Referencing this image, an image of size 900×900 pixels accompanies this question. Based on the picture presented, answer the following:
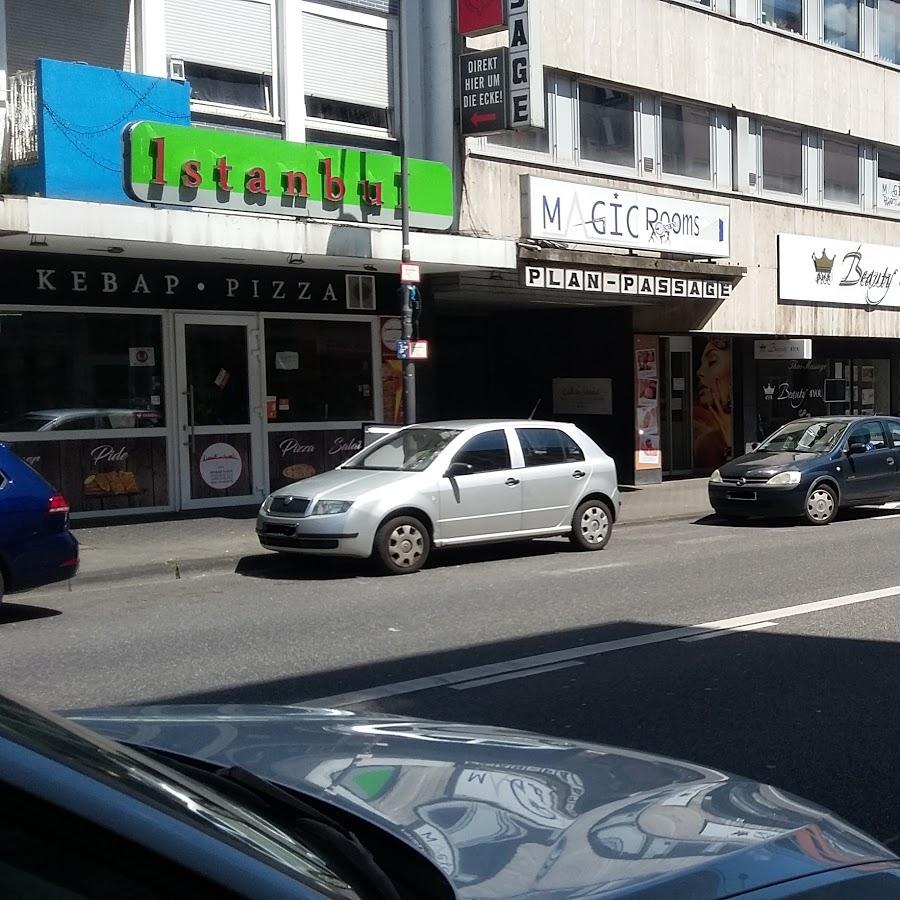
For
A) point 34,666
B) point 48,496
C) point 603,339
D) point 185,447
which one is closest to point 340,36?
point 185,447

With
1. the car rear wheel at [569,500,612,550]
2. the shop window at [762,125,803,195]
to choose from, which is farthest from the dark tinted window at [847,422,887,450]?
the shop window at [762,125,803,195]

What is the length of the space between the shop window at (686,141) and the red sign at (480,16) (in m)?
5.21

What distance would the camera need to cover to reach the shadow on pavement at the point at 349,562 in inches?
478

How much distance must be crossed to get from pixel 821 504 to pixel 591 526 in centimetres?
411

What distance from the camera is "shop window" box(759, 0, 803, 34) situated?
22.4m

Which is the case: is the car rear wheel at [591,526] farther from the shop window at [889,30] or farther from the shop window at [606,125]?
the shop window at [889,30]

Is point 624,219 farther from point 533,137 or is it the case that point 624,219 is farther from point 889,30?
point 889,30

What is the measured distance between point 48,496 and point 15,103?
5868 millimetres

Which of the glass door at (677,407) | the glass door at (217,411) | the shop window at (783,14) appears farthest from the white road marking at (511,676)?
the shop window at (783,14)

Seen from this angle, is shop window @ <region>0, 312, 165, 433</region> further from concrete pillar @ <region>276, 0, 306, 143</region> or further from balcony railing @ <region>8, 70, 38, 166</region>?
concrete pillar @ <region>276, 0, 306, 143</region>

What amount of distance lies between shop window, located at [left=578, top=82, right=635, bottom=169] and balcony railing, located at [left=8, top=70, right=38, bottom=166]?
8.86 metres

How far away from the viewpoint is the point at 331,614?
383 inches

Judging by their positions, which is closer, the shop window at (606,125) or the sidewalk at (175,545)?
the sidewalk at (175,545)

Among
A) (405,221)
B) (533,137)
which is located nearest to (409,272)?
(405,221)
